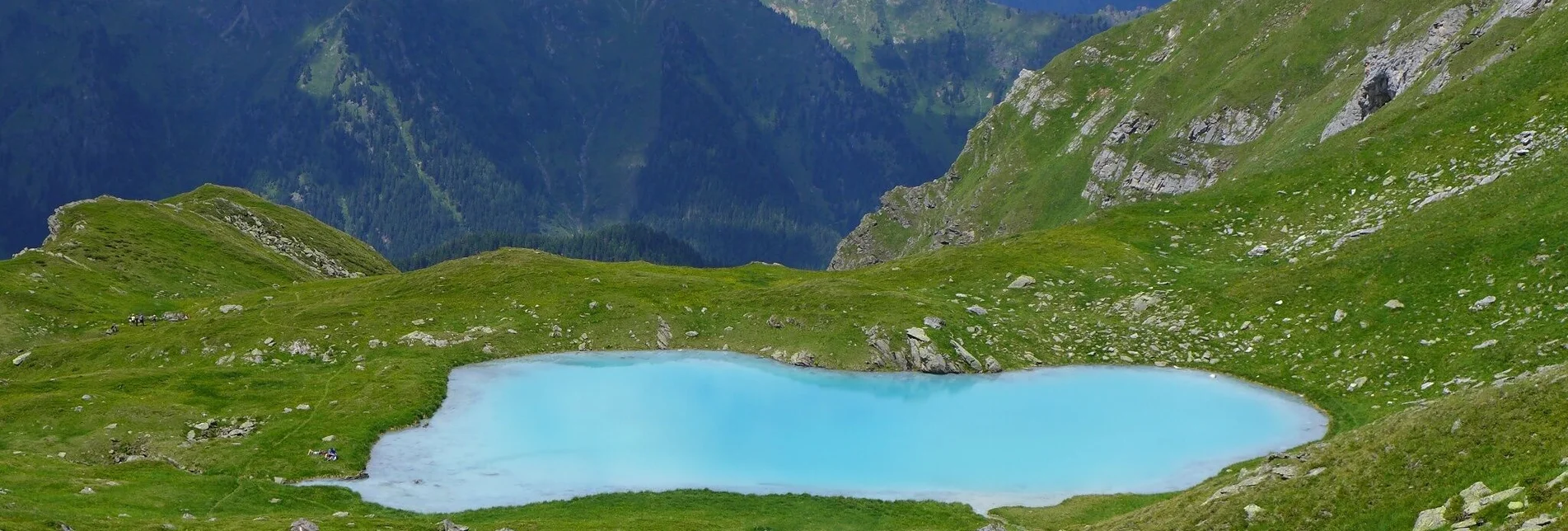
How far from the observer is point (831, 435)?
2625 inches

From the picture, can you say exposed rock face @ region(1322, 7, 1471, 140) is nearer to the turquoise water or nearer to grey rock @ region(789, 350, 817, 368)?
the turquoise water

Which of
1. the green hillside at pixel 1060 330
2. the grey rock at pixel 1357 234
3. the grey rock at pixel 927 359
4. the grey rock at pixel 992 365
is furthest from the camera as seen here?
the grey rock at pixel 927 359

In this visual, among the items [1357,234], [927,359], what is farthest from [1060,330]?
[1357,234]

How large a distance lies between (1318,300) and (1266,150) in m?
71.9

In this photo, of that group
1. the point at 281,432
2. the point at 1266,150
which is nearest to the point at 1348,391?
the point at 281,432

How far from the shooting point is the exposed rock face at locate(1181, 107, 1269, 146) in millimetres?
167575

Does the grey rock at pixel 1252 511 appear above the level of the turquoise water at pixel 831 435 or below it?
below

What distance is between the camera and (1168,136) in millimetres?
188750

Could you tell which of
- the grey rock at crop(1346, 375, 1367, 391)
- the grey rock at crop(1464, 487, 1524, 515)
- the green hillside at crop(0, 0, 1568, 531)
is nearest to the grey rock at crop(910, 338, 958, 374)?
the green hillside at crop(0, 0, 1568, 531)

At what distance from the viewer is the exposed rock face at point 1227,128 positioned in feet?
550

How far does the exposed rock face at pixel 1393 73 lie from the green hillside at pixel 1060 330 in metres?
0.45

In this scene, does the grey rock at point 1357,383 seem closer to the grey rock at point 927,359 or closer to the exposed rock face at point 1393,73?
the grey rock at point 927,359

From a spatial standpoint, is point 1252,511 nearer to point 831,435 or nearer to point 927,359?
point 831,435

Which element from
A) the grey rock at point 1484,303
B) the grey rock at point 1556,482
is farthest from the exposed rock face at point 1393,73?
the grey rock at point 1556,482
